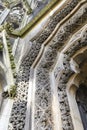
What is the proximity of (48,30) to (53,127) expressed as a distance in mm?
2530

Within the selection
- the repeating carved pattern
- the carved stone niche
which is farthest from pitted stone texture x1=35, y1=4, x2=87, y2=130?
the carved stone niche

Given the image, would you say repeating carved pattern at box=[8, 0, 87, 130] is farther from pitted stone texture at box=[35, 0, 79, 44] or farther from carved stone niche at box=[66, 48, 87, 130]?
carved stone niche at box=[66, 48, 87, 130]

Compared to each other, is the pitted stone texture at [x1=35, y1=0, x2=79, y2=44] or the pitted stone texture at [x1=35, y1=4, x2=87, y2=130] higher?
the pitted stone texture at [x1=35, y1=0, x2=79, y2=44]

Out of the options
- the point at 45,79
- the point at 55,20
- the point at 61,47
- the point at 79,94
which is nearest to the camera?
the point at 45,79

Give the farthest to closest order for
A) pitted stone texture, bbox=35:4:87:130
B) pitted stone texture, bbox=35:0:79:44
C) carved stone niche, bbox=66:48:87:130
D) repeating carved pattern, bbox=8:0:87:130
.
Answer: pitted stone texture, bbox=35:0:79:44, pitted stone texture, bbox=35:4:87:130, carved stone niche, bbox=66:48:87:130, repeating carved pattern, bbox=8:0:87:130

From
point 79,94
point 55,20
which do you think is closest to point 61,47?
point 55,20

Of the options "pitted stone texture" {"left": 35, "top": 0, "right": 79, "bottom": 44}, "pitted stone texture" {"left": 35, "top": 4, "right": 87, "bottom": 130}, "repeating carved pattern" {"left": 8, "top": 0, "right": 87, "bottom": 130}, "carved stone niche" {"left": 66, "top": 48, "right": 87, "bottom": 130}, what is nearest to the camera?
"repeating carved pattern" {"left": 8, "top": 0, "right": 87, "bottom": 130}

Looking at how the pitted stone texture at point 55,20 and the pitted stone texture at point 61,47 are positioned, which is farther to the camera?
the pitted stone texture at point 55,20

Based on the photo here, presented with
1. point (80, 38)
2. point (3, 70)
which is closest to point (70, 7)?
point (80, 38)

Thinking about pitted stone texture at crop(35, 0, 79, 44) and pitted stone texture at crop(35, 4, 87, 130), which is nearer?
pitted stone texture at crop(35, 4, 87, 130)

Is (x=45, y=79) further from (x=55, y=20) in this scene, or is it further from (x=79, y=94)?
(x=55, y=20)

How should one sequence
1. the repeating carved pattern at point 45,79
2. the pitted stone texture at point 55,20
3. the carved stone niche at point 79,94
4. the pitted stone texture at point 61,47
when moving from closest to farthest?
the repeating carved pattern at point 45,79
the carved stone niche at point 79,94
the pitted stone texture at point 61,47
the pitted stone texture at point 55,20

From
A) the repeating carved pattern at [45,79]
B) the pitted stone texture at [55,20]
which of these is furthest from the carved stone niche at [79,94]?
the pitted stone texture at [55,20]

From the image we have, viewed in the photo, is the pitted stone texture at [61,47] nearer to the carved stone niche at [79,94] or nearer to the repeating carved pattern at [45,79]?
the repeating carved pattern at [45,79]
